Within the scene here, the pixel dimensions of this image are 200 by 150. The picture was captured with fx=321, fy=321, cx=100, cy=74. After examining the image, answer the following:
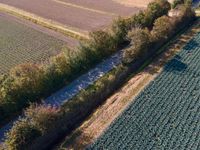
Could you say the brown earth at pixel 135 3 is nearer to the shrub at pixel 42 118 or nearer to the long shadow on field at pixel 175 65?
the long shadow on field at pixel 175 65

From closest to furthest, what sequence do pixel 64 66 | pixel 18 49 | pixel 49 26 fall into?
1. pixel 64 66
2. pixel 18 49
3. pixel 49 26

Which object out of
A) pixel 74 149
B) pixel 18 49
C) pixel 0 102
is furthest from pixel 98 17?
pixel 74 149

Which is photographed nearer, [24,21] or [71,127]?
[71,127]

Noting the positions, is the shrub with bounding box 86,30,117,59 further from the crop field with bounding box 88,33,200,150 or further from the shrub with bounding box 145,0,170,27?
the crop field with bounding box 88,33,200,150

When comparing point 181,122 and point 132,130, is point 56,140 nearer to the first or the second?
point 132,130

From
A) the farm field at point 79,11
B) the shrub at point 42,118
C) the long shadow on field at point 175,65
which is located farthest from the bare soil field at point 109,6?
the shrub at point 42,118

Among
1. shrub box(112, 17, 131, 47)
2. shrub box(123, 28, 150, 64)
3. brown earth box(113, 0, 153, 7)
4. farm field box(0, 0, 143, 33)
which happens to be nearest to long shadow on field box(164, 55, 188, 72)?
shrub box(123, 28, 150, 64)

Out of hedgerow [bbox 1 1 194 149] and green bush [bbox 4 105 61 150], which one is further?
hedgerow [bbox 1 1 194 149]
